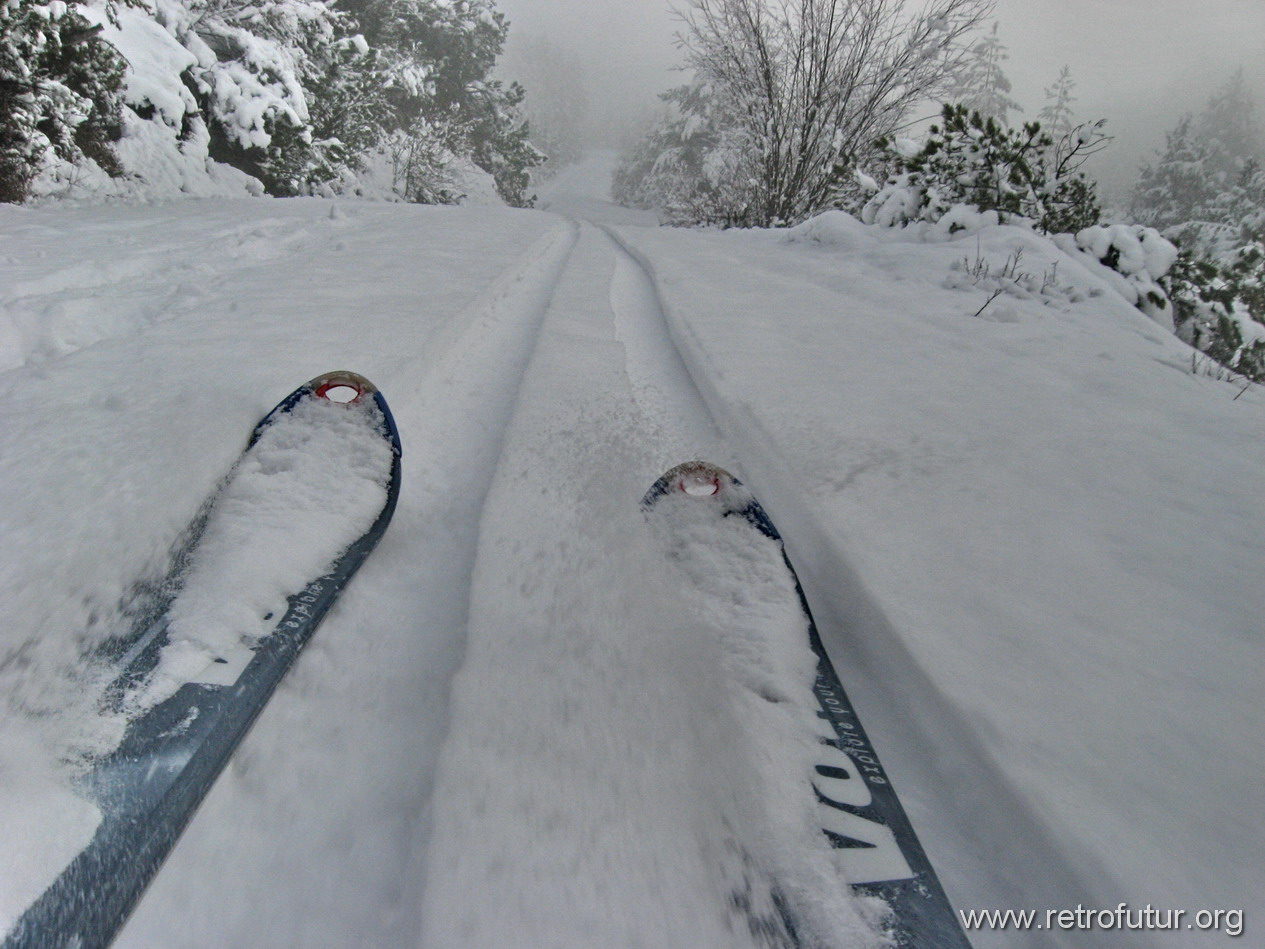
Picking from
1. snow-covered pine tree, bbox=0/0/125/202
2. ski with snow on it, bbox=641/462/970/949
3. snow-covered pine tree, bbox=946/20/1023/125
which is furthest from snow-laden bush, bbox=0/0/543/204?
snow-covered pine tree, bbox=946/20/1023/125

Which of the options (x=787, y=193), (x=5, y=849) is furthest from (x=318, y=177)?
(x=5, y=849)

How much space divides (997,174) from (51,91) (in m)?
7.26

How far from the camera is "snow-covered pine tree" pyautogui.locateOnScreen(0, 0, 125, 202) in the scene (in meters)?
4.37

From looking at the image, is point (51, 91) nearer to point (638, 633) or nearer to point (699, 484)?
point (699, 484)

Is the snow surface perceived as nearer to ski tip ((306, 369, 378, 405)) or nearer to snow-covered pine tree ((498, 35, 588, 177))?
ski tip ((306, 369, 378, 405))

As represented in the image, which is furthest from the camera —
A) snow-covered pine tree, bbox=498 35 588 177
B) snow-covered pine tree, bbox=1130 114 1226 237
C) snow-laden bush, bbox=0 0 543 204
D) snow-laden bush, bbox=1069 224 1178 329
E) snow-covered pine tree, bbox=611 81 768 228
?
snow-covered pine tree, bbox=498 35 588 177

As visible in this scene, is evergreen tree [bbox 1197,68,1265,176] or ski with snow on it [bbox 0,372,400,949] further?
evergreen tree [bbox 1197,68,1265,176]

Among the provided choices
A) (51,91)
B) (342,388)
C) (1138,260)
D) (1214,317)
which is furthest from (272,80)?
(1214,317)

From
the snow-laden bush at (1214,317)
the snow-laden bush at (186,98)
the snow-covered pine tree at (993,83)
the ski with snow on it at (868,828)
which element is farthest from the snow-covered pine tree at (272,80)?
the snow-covered pine tree at (993,83)

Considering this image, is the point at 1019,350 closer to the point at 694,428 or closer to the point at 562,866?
the point at 694,428

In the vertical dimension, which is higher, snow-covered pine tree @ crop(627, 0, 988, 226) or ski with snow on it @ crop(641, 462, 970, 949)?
snow-covered pine tree @ crop(627, 0, 988, 226)

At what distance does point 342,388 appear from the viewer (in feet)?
5.20

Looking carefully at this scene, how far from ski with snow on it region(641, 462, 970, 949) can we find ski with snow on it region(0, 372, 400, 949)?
747 mm

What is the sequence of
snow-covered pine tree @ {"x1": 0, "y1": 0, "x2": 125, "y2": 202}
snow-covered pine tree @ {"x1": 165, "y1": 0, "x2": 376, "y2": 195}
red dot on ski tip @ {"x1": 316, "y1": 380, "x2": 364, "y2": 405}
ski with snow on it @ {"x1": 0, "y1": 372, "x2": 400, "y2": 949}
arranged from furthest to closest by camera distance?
snow-covered pine tree @ {"x1": 165, "y1": 0, "x2": 376, "y2": 195} → snow-covered pine tree @ {"x1": 0, "y1": 0, "x2": 125, "y2": 202} → red dot on ski tip @ {"x1": 316, "y1": 380, "x2": 364, "y2": 405} → ski with snow on it @ {"x1": 0, "y1": 372, "x2": 400, "y2": 949}
